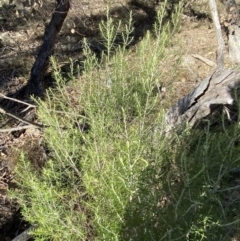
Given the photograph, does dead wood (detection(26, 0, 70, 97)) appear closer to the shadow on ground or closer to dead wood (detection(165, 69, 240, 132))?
dead wood (detection(165, 69, 240, 132))

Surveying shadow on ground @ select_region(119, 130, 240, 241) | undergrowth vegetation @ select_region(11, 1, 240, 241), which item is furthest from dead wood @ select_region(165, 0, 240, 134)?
shadow on ground @ select_region(119, 130, 240, 241)

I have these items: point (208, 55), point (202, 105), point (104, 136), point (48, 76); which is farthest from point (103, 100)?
point (208, 55)

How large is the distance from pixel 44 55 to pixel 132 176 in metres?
4.01

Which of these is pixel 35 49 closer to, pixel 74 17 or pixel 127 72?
pixel 74 17

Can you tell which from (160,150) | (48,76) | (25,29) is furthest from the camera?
(25,29)

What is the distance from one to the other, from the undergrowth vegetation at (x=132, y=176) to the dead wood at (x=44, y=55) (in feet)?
9.59

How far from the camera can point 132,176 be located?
2295 mm

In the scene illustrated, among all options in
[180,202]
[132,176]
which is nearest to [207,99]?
[180,202]

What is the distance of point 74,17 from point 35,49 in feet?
3.66

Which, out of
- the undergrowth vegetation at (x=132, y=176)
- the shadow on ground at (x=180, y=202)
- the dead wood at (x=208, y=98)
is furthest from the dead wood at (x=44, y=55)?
the shadow on ground at (x=180, y=202)

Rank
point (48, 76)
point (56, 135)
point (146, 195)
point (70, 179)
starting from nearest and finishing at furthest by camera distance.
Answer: point (146, 195) → point (56, 135) → point (70, 179) → point (48, 76)

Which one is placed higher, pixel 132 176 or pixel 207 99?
pixel 132 176

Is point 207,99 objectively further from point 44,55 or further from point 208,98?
point 44,55

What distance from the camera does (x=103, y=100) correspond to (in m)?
2.92
